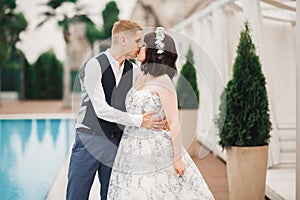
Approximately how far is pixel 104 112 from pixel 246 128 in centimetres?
149

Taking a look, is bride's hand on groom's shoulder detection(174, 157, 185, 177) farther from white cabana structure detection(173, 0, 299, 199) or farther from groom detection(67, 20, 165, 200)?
white cabana structure detection(173, 0, 299, 199)

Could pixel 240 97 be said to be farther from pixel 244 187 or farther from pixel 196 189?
pixel 196 189

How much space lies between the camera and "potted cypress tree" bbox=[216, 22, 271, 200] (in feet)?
14.0

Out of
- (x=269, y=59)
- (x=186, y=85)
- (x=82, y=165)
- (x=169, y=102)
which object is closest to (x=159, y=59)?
(x=169, y=102)

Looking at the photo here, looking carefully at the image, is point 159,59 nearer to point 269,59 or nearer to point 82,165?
point 82,165

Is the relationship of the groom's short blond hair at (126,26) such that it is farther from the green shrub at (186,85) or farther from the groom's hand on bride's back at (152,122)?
the green shrub at (186,85)

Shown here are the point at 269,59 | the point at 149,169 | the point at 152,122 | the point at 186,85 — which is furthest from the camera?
the point at 269,59

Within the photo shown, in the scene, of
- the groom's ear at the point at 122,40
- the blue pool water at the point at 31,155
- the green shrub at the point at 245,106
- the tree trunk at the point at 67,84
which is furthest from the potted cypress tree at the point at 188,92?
the tree trunk at the point at 67,84

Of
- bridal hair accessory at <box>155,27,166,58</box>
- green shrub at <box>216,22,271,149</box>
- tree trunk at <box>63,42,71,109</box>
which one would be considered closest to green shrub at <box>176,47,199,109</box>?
green shrub at <box>216,22,271,149</box>

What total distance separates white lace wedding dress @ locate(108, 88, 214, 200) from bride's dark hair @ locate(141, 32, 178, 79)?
19 cm

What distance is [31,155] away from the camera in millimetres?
7688

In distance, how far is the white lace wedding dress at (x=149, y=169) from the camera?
128 inches

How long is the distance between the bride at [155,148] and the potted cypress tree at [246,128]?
0.99 meters

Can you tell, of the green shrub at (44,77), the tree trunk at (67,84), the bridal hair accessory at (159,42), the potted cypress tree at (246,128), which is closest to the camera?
Answer: the bridal hair accessory at (159,42)
